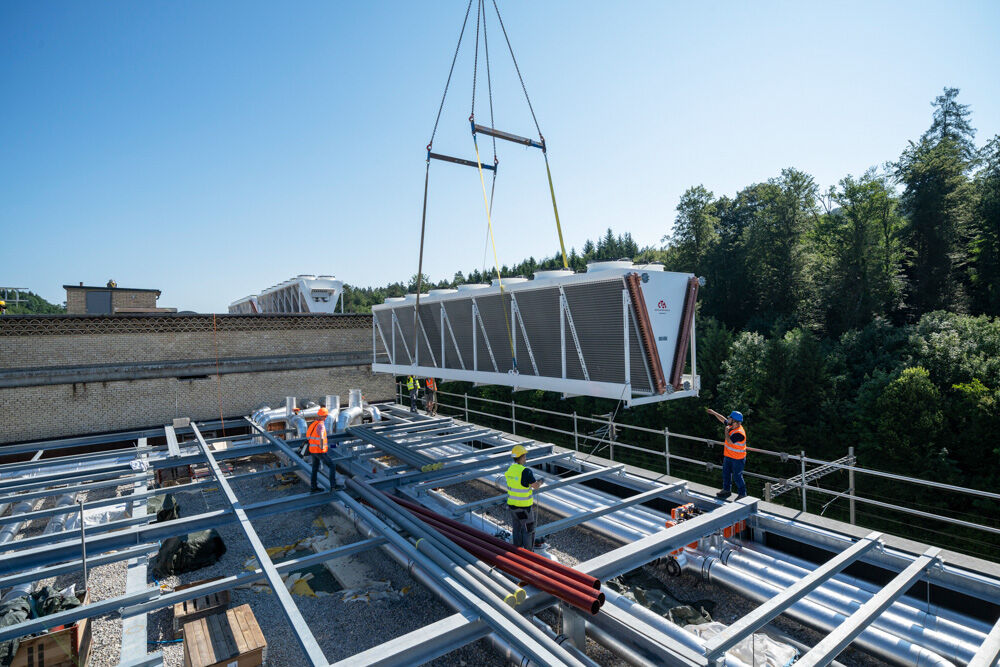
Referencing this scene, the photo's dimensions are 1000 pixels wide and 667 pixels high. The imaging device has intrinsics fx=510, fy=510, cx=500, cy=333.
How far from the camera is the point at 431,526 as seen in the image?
802 cm

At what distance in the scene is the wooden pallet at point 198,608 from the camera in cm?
697

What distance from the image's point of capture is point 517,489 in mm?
7242

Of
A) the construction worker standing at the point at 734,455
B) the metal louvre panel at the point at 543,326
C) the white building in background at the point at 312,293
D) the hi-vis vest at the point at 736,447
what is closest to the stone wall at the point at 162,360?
the white building in background at the point at 312,293

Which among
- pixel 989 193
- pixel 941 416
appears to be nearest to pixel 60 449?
pixel 941 416

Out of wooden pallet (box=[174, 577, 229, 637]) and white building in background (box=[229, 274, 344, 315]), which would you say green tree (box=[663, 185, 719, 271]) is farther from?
wooden pallet (box=[174, 577, 229, 637])

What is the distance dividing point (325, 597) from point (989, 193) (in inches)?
1722

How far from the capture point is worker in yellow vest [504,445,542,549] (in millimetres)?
7184

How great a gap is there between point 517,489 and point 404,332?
34.0ft

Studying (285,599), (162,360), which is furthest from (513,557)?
(162,360)

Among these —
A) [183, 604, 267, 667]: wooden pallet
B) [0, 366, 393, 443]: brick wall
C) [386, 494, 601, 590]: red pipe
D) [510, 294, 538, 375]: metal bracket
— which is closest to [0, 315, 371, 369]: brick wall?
[0, 366, 393, 443]: brick wall

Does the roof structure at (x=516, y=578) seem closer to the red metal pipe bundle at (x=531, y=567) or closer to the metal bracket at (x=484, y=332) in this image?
the red metal pipe bundle at (x=531, y=567)

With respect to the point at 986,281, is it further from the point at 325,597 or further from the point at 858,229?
the point at 325,597

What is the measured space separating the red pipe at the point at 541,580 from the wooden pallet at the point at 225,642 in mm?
2791

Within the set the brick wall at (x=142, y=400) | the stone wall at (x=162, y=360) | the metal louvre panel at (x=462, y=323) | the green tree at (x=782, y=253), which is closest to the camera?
the metal louvre panel at (x=462, y=323)
